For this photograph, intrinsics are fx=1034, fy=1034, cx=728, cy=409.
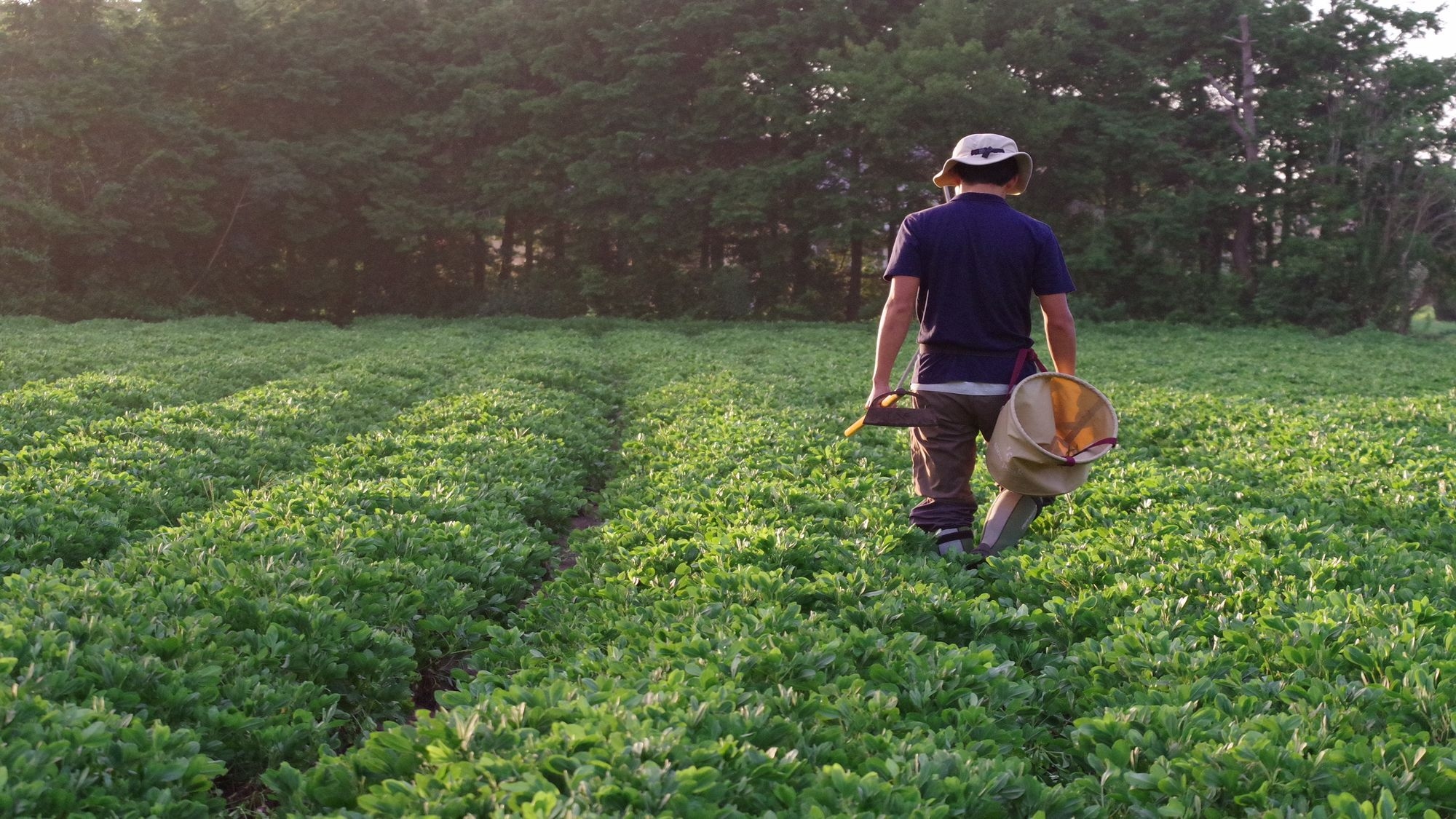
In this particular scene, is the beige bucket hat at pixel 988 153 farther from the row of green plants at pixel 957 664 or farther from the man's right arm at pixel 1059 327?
the row of green plants at pixel 957 664

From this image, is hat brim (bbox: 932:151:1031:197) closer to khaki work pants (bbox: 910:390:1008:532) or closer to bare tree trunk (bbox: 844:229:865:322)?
khaki work pants (bbox: 910:390:1008:532)

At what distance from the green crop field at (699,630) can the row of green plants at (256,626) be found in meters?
0.02

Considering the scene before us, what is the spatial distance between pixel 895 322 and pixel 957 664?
2212 mm

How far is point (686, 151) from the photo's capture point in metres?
43.4

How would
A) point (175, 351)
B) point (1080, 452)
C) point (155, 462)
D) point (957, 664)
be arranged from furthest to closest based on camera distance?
point (175, 351) → point (155, 462) → point (1080, 452) → point (957, 664)

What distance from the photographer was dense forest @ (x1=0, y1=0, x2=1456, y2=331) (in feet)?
121

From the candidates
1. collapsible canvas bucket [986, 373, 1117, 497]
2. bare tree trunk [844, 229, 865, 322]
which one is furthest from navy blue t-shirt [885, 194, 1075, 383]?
bare tree trunk [844, 229, 865, 322]

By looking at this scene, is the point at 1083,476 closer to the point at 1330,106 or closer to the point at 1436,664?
the point at 1436,664

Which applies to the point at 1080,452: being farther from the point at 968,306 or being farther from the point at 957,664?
the point at 957,664

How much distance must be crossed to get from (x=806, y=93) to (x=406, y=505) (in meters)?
38.4

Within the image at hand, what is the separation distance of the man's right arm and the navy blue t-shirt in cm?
6

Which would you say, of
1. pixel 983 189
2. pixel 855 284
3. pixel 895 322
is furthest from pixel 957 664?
pixel 855 284

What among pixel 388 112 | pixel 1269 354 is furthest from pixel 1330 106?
pixel 388 112

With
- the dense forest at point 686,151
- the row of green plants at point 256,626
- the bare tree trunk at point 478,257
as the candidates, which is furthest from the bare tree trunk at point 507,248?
the row of green plants at point 256,626
